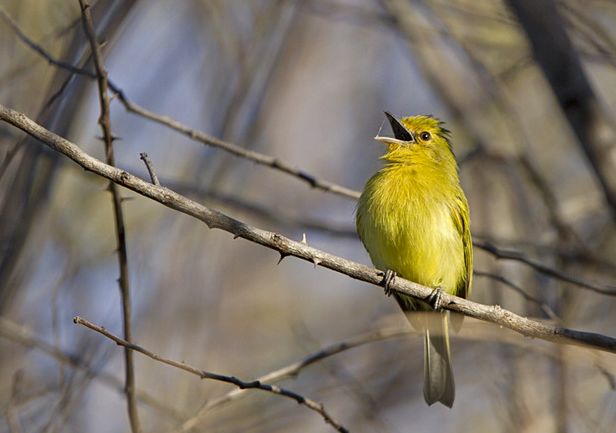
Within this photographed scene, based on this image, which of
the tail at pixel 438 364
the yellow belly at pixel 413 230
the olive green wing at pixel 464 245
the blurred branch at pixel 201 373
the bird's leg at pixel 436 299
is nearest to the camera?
the blurred branch at pixel 201 373

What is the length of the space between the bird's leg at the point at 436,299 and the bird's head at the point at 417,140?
1.71 m

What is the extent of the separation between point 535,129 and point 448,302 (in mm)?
6805

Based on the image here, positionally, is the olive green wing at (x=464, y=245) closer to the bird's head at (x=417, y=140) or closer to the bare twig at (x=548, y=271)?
the bare twig at (x=548, y=271)

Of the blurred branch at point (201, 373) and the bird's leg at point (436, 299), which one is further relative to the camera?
the bird's leg at point (436, 299)

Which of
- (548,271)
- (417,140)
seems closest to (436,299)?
(548,271)

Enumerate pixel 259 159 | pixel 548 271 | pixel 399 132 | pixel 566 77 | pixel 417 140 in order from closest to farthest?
pixel 566 77 < pixel 548 271 < pixel 259 159 < pixel 417 140 < pixel 399 132

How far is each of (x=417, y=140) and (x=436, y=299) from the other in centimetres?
206

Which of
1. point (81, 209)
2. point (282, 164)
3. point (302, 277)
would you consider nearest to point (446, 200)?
point (282, 164)

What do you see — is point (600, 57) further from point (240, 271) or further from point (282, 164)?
point (240, 271)

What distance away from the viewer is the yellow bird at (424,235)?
543 centimetres

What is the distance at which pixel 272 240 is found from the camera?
3.72 metres

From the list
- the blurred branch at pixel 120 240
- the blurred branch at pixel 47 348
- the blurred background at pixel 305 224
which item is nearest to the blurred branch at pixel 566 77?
the blurred background at pixel 305 224

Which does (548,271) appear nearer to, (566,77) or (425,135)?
(566,77)

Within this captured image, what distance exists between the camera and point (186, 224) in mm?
6602
